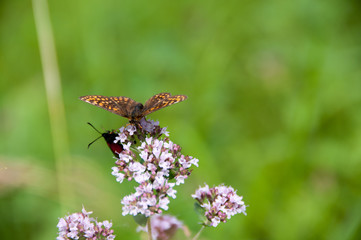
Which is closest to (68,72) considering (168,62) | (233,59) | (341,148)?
(168,62)

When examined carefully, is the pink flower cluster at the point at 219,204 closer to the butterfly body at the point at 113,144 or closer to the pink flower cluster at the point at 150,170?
the pink flower cluster at the point at 150,170

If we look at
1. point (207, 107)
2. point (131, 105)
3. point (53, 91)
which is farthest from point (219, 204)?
point (207, 107)

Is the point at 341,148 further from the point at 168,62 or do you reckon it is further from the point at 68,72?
the point at 68,72

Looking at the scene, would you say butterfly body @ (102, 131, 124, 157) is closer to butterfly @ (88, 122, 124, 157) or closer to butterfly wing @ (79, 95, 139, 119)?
butterfly @ (88, 122, 124, 157)

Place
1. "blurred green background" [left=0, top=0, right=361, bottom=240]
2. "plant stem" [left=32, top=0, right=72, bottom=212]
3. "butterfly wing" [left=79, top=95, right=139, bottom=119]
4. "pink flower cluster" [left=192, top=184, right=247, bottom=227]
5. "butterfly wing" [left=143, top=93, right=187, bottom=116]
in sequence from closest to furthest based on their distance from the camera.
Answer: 1. "pink flower cluster" [left=192, top=184, right=247, bottom=227]
2. "butterfly wing" [left=143, top=93, right=187, bottom=116]
3. "butterfly wing" [left=79, top=95, right=139, bottom=119]
4. "blurred green background" [left=0, top=0, right=361, bottom=240]
5. "plant stem" [left=32, top=0, right=72, bottom=212]

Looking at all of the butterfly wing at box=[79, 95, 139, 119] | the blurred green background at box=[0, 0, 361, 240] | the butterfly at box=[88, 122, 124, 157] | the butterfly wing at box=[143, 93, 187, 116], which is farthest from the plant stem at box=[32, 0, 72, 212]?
the butterfly wing at box=[143, 93, 187, 116]

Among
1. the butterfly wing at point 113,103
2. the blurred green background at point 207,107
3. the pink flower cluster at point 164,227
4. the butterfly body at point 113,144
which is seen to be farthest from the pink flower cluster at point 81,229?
the blurred green background at point 207,107

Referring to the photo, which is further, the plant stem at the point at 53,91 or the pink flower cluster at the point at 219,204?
the plant stem at the point at 53,91
